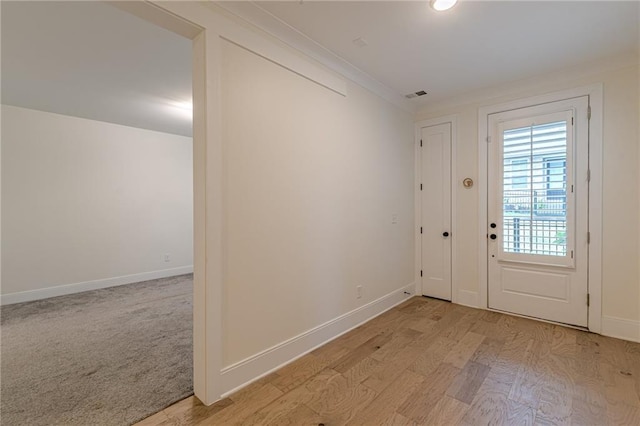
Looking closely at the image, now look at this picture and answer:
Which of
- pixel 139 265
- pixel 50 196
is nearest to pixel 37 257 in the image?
pixel 50 196

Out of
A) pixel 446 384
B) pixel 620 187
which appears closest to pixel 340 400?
pixel 446 384

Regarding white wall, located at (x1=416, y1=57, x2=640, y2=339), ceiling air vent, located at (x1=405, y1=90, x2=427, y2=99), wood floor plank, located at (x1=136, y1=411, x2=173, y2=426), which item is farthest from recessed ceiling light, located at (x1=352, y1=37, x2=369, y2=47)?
wood floor plank, located at (x1=136, y1=411, x2=173, y2=426)

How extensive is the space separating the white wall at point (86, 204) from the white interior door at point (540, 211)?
5.42 metres

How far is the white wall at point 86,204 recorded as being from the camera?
4.03m

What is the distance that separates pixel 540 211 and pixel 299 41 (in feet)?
10.3

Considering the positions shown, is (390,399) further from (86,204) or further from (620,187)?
(86,204)

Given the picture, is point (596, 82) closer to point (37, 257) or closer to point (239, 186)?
point (239, 186)

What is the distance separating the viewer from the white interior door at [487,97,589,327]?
2994mm

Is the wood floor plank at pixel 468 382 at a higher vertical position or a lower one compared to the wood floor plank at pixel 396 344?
higher

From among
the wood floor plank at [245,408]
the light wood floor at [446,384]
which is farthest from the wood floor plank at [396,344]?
the wood floor plank at [245,408]

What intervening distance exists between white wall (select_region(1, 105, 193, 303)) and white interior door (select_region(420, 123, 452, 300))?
455cm

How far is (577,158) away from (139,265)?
21.5 ft

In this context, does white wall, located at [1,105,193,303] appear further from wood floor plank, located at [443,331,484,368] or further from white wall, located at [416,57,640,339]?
white wall, located at [416,57,640,339]

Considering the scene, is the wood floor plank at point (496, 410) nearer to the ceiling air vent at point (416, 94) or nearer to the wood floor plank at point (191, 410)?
the wood floor plank at point (191, 410)
